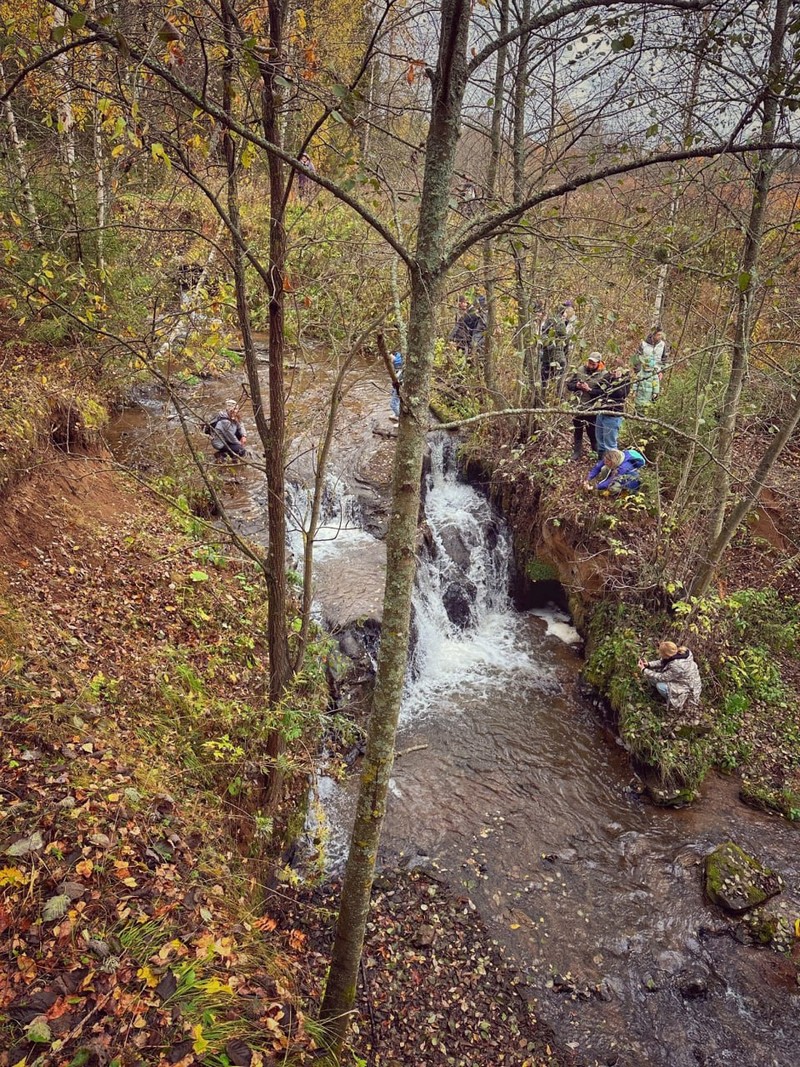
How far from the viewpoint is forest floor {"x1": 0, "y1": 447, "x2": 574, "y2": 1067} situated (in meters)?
3.13

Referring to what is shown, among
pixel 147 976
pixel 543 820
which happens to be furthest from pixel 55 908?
pixel 543 820

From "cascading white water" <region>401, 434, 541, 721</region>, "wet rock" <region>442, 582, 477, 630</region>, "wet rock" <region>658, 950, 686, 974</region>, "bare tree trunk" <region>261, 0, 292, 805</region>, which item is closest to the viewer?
"bare tree trunk" <region>261, 0, 292, 805</region>

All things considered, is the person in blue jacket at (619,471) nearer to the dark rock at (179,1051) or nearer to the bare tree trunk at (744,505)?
the bare tree trunk at (744,505)

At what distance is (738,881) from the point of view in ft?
20.2

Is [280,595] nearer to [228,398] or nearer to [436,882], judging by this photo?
[436,882]

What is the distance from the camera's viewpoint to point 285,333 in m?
4.52

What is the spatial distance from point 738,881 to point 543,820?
2042 mm

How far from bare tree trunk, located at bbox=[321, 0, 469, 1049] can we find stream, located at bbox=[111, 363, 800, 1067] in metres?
0.32

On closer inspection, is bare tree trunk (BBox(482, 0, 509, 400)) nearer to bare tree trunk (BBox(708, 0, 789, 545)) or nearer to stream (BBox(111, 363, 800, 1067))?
stream (BBox(111, 363, 800, 1067))

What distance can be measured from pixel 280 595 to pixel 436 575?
19.2ft

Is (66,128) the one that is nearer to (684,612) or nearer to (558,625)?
(684,612)

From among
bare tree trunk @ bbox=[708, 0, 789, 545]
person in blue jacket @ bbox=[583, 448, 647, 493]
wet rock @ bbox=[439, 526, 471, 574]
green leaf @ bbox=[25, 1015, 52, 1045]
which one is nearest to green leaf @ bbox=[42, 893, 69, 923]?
green leaf @ bbox=[25, 1015, 52, 1045]

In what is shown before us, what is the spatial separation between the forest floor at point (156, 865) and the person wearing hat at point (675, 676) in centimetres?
368

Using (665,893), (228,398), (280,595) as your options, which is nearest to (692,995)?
(665,893)
